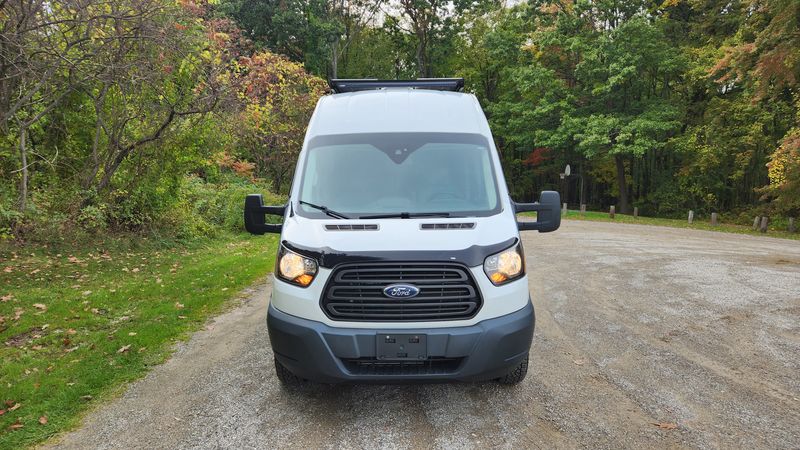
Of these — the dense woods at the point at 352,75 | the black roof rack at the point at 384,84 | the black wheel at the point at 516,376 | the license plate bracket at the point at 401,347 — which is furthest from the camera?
the dense woods at the point at 352,75

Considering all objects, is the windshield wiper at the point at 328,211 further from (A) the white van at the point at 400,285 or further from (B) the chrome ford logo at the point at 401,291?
(B) the chrome ford logo at the point at 401,291

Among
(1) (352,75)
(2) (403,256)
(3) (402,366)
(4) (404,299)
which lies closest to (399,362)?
(3) (402,366)

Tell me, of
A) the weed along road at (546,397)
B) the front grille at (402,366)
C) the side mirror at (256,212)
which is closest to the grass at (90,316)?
the weed along road at (546,397)

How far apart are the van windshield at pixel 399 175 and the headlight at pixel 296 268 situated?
45 centimetres

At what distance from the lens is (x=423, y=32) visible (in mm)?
37219

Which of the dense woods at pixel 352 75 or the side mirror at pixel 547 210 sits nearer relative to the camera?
the side mirror at pixel 547 210

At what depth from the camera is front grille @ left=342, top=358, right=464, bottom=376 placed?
3.31 m

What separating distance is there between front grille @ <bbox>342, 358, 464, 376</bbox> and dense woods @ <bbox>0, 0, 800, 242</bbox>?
17.7 feet

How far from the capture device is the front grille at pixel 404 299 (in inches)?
130

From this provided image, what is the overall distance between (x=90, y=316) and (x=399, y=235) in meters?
4.79

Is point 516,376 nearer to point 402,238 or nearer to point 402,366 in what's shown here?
point 402,366

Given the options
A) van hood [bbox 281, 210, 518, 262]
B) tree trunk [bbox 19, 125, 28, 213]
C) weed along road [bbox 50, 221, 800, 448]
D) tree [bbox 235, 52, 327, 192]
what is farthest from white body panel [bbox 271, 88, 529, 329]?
tree [bbox 235, 52, 327, 192]

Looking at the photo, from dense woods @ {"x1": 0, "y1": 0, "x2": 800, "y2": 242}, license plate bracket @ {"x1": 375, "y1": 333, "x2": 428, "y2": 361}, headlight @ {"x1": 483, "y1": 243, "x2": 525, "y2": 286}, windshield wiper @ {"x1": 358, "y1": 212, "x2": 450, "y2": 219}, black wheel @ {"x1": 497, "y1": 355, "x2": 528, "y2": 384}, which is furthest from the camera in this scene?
dense woods @ {"x1": 0, "y1": 0, "x2": 800, "y2": 242}

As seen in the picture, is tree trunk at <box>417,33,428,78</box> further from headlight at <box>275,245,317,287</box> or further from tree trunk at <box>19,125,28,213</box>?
headlight at <box>275,245,317,287</box>
